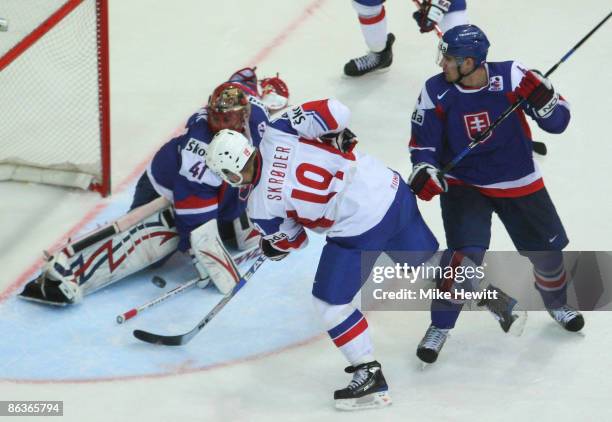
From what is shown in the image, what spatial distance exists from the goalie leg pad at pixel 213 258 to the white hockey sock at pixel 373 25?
1703 mm

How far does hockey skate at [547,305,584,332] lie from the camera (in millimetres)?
4363

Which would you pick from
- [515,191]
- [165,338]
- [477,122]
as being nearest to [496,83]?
[477,122]

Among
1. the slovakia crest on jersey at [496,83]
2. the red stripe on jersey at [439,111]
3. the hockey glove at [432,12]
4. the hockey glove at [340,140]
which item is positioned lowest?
the hockey glove at [432,12]

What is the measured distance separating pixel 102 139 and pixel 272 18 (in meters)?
1.81

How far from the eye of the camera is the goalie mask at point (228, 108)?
4.50 meters

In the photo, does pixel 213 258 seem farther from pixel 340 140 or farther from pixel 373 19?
pixel 373 19

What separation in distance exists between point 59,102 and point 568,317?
272 cm

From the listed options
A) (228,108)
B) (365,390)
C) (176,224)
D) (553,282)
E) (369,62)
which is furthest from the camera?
(369,62)

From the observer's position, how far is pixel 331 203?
396cm

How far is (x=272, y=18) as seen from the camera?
6.74 metres

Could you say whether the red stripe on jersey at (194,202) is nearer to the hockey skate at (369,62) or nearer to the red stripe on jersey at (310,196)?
the red stripe on jersey at (310,196)

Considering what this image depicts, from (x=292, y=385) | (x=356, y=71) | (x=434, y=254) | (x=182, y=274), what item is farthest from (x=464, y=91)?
(x=356, y=71)

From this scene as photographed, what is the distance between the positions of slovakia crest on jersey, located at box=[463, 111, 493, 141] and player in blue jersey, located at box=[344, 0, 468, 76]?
1.48 m

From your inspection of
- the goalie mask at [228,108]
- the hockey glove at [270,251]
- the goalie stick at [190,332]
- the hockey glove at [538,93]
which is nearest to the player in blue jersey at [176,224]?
the goalie mask at [228,108]
